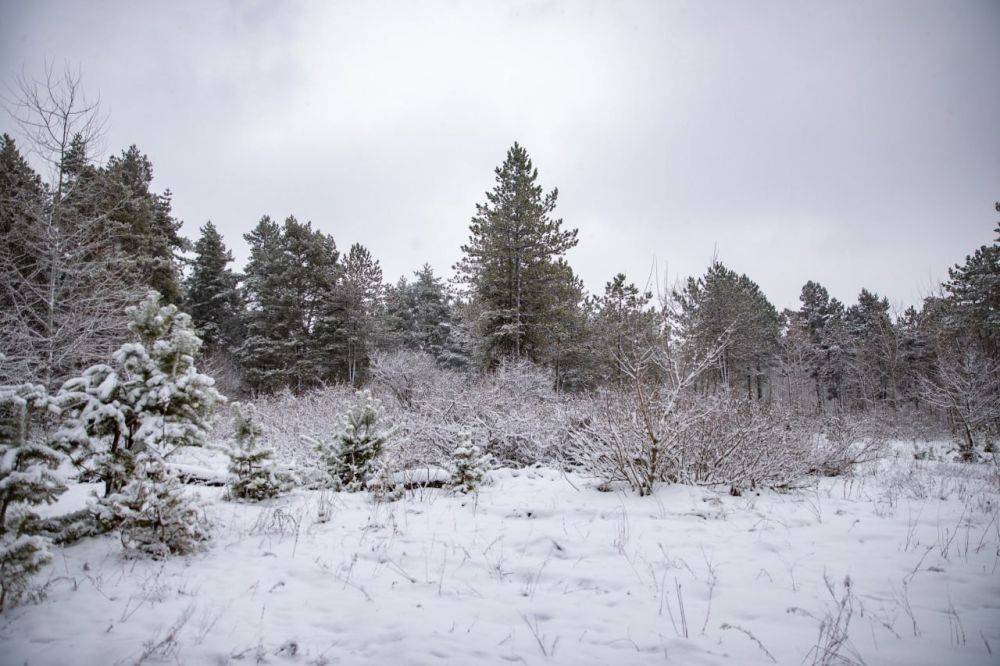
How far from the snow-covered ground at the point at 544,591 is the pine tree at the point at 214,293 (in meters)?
29.5

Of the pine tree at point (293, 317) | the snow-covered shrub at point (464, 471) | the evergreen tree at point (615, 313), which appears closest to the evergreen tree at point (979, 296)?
the evergreen tree at point (615, 313)

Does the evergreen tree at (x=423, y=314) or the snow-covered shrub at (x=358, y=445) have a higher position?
the evergreen tree at (x=423, y=314)

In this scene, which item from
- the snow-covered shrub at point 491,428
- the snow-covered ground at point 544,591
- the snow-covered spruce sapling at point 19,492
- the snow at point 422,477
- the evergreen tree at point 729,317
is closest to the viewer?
the snow-covered ground at point 544,591

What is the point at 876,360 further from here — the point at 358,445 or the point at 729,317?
the point at 358,445

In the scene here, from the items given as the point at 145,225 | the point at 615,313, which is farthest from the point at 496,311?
the point at 145,225

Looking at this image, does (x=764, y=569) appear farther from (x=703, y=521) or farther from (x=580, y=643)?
(x=580, y=643)

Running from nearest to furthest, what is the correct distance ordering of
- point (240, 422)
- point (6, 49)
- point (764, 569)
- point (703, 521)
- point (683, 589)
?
point (683, 589)
point (764, 569)
point (703, 521)
point (240, 422)
point (6, 49)

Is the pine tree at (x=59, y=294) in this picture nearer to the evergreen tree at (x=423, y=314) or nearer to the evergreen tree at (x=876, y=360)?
the evergreen tree at (x=423, y=314)

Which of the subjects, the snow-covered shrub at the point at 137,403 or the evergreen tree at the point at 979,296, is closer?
the snow-covered shrub at the point at 137,403

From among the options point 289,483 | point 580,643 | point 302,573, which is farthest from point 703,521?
point 289,483

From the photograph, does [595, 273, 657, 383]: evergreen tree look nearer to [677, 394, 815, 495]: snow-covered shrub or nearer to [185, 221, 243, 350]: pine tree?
[677, 394, 815, 495]: snow-covered shrub

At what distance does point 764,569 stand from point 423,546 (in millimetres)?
2830

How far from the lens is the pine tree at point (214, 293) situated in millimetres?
30080

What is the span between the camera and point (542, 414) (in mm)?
10266
